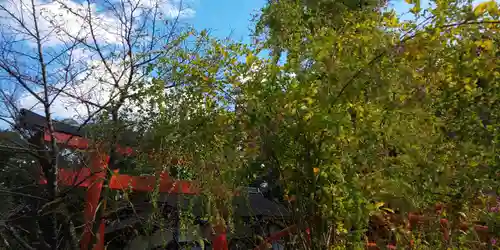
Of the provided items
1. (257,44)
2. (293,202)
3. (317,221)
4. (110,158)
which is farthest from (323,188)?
(110,158)

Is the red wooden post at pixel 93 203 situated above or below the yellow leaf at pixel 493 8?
below

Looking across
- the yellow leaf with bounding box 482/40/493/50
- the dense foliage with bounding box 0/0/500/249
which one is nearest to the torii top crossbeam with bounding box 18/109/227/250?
the dense foliage with bounding box 0/0/500/249

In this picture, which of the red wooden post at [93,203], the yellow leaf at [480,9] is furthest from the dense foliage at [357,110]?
the red wooden post at [93,203]

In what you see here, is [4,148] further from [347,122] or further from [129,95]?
[347,122]

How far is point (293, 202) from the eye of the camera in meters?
1.98

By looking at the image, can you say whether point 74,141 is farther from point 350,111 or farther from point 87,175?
point 350,111

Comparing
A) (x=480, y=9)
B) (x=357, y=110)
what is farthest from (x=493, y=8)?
(x=357, y=110)

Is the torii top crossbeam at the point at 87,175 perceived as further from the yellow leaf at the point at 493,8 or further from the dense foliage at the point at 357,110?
the yellow leaf at the point at 493,8

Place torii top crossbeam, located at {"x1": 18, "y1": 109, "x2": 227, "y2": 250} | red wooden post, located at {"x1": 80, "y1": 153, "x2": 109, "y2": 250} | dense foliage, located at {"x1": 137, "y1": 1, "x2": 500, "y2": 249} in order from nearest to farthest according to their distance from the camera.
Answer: dense foliage, located at {"x1": 137, "y1": 1, "x2": 500, "y2": 249}, torii top crossbeam, located at {"x1": 18, "y1": 109, "x2": 227, "y2": 250}, red wooden post, located at {"x1": 80, "y1": 153, "x2": 109, "y2": 250}

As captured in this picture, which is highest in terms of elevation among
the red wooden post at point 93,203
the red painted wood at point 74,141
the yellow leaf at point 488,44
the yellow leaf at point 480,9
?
the yellow leaf at point 480,9

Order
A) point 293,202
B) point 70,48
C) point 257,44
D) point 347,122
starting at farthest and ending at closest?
point 70,48, point 257,44, point 293,202, point 347,122

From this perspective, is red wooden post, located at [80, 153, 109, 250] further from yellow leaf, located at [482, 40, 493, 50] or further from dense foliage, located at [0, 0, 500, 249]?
yellow leaf, located at [482, 40, 493, 50]

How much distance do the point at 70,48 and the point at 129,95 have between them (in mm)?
696

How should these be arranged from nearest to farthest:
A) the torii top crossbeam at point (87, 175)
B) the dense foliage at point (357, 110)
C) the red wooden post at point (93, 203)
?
1. the dense foliage at point (357, 110)
2. the torii top crossbeam at point (87, 175)
3. the red wooden post at point (93, 203)
